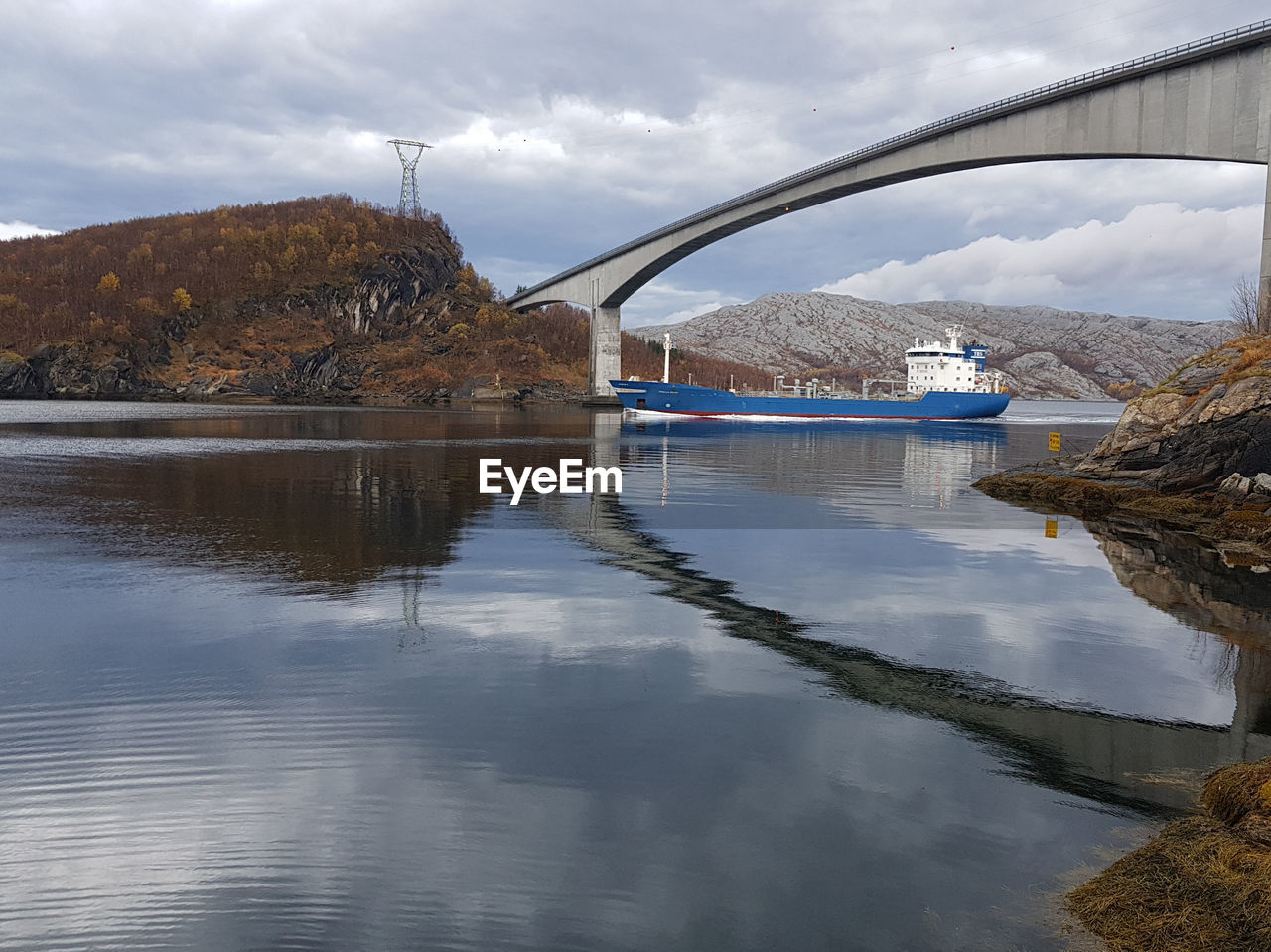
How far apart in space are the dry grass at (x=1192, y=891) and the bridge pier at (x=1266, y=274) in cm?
3303

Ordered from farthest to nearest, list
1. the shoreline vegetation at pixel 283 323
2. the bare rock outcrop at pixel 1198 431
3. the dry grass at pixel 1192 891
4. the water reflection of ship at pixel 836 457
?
1. the shoreline vegetation at pixel 283 323
2. the water reflection of ship at pixel 836 457
3. the bare rock outcrop at pixel 1198 431
4. the dry grass at pixel 1192 891

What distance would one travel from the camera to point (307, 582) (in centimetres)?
1274

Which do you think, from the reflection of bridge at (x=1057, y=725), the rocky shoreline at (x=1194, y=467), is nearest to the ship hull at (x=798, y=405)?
the rocky shoreline at (x=1194, y=467)

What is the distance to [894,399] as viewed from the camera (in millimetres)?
98438

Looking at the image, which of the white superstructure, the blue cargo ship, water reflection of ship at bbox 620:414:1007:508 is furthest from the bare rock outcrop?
the white superstructure

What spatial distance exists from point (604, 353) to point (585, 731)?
107572 millimetres

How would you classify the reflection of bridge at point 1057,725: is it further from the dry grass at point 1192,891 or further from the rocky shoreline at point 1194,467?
the rocky shoreline at point 1194,467

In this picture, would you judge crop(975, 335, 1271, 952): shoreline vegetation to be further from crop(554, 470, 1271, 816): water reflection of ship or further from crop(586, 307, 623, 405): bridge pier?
crop(586, 307, 623, 405): bridge pier

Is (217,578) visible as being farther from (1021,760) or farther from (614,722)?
(1021,760)

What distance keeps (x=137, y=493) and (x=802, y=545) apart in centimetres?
1719

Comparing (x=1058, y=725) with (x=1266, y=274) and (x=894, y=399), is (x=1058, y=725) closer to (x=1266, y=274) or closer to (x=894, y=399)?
(x=1266, y=274)

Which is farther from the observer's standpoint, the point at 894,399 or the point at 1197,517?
the point at 894,399

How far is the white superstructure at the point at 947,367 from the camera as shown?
99812 mm

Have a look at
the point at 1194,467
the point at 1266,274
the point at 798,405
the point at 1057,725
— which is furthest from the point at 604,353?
the point at 1057,725
